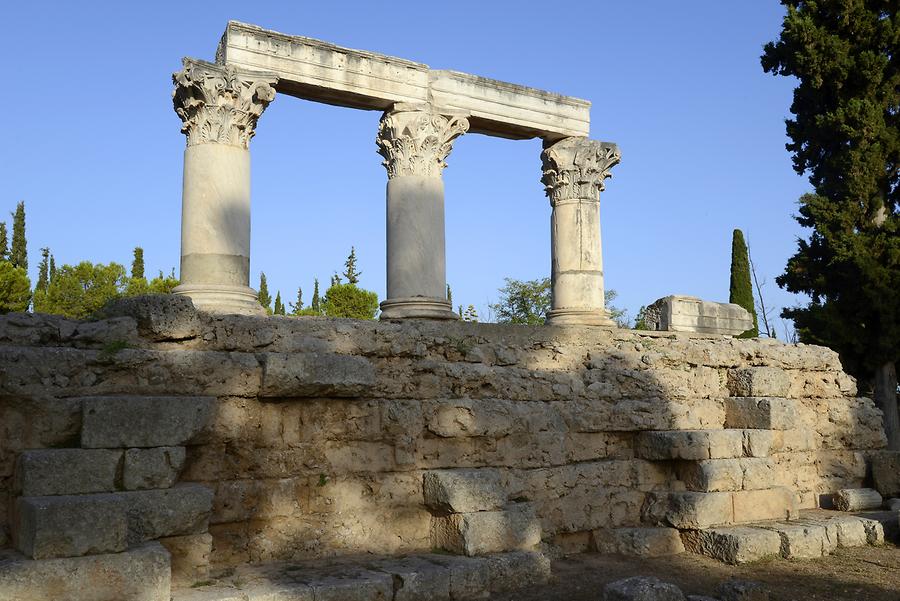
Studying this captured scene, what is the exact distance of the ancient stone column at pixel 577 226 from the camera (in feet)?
44.9

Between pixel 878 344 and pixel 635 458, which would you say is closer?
pixel 635 458

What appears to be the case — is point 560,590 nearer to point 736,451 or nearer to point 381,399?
point 381,399

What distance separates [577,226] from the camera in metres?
14.0

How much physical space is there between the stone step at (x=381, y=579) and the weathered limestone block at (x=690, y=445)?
2430mm

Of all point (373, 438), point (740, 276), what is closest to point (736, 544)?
point (373, 438)

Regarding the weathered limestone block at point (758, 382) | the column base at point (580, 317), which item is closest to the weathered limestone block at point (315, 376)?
the weathered limestone block at point (758, 382)

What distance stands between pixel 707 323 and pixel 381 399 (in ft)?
33.1

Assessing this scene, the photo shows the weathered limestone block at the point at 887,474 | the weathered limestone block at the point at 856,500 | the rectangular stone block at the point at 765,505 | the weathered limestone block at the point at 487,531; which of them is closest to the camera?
the weathered limestone block at the point at 487,531

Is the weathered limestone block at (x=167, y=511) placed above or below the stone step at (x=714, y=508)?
above

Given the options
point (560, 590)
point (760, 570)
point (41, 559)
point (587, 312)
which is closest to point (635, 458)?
point (760, 570)

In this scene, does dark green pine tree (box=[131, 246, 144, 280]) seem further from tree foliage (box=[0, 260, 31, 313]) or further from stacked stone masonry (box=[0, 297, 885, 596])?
stacked stone masonry (box=[0, 297, 885, 596])

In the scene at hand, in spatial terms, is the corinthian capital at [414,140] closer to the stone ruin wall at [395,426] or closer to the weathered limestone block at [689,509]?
the stone ruin wall at [395,426]

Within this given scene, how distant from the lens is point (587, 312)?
13.6 meters

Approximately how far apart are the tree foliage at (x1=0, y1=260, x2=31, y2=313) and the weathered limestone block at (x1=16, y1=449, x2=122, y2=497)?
23.8 m
